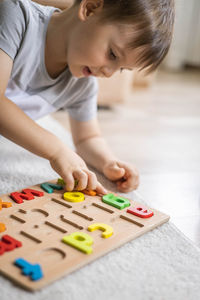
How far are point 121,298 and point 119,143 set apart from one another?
804 millimetres

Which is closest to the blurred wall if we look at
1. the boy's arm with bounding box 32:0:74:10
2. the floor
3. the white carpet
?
the floor

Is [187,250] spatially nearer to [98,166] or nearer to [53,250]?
[53,250]

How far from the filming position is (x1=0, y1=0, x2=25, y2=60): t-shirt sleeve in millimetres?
778

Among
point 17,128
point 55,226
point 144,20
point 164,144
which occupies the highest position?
point 144,20

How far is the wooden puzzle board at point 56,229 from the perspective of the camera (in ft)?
1.76

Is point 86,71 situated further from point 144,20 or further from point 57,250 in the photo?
point 57,250

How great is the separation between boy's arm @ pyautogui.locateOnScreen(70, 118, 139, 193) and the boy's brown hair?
0.26m

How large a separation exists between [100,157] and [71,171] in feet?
0.70

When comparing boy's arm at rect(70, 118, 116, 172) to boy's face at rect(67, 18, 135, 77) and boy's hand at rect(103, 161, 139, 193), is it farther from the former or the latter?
boy's face at rect(67, 18, 135, 77)

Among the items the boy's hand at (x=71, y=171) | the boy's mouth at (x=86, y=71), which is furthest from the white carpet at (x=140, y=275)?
the boy's mouth at (x=86, y=71)

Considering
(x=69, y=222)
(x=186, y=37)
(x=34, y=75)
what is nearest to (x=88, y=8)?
(x=34, y=75)

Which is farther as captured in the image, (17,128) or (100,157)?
(100,157)

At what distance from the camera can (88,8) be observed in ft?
2.60

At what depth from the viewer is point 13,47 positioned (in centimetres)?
79
